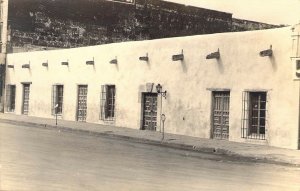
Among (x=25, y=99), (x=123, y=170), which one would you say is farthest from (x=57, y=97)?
(x=123, y=170)

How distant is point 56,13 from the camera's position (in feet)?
108

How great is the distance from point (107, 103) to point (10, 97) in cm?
971

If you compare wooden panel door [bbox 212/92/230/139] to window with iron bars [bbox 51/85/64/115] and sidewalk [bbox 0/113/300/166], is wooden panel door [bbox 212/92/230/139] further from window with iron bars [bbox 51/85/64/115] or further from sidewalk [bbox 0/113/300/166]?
window with iron bars [bbox 51/85/64/115]

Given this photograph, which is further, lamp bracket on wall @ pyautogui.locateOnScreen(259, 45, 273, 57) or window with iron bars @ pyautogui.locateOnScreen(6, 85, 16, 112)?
window with iron bars @ pyautogui.locateOnScreen(6, 85, 16, 112)

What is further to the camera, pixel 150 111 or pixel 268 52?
pixel 150 111

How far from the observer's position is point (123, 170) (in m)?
9.68

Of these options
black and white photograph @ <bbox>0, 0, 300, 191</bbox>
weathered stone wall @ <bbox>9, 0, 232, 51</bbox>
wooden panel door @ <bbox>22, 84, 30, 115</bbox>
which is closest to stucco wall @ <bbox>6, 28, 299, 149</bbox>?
black and white photograph @ <bbox>0, 0, 300, 191</bbox>

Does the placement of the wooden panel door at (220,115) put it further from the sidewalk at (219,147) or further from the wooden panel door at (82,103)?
the wooden panel door at (82,103)

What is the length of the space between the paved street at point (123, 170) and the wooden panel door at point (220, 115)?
4709 mm

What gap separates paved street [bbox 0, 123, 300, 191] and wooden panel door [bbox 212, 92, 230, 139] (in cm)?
471

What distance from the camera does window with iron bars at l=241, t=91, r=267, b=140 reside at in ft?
57.5

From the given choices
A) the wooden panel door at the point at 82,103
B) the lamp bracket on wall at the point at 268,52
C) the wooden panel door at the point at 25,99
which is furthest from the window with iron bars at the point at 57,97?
the lamp bracket on wall at the point at 268,52

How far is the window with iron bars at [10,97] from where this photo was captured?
31297mm

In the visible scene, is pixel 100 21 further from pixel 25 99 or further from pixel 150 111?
pixel 150 111
